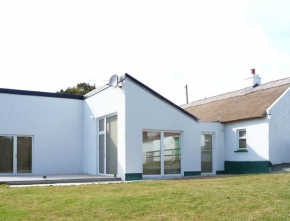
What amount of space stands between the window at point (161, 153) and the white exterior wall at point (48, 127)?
17.0 ft

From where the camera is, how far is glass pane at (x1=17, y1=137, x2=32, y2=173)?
19.1 m

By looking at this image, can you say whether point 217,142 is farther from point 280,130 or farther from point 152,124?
point 152,124

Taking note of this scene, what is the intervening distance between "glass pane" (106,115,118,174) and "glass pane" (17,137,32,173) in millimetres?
4287

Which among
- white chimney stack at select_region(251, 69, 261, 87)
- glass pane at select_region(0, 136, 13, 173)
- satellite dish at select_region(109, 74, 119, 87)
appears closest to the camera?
satellite dish at select_region(109, 74, 119, 87)

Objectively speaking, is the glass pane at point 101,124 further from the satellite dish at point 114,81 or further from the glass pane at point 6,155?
the glass pane at point 6,155

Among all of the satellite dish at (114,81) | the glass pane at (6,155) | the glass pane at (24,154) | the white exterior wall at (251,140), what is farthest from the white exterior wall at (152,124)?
the glass pane at (6,155)

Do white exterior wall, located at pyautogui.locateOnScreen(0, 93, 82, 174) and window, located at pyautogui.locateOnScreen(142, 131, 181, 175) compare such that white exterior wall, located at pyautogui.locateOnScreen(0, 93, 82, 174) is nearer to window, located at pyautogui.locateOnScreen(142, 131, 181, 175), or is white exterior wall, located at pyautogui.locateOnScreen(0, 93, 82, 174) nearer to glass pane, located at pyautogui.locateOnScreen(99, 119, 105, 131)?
glass pane, located at pyautogui.locateOnScreen(99, 119, 105, 131)

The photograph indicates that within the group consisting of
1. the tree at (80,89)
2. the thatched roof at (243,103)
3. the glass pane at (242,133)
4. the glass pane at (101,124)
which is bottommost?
the glass pane at (242,133)

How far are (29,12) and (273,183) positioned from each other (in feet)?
31.9

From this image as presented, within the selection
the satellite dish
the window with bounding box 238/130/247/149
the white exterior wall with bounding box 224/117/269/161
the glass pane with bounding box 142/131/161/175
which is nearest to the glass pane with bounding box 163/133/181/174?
the glass pane with bounding box 142/131/161/175

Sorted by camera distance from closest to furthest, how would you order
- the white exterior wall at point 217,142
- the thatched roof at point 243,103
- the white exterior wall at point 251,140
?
the white exterior wall at point 251,140 → the thatched roof at point 243,103 → the white exterior wall at point 217,142

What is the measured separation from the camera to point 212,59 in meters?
19.9

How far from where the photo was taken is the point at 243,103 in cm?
2102

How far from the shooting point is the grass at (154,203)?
863 cm
